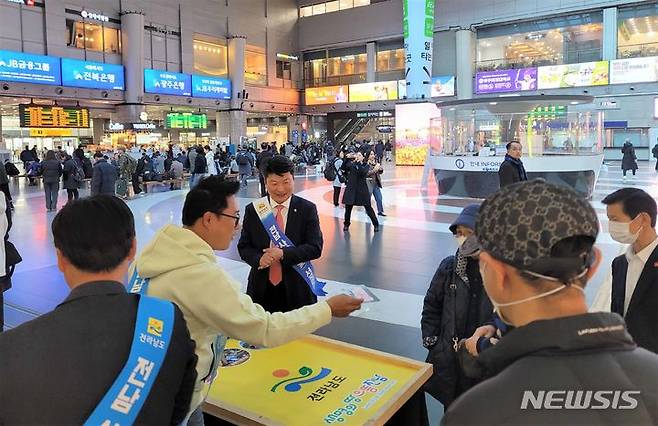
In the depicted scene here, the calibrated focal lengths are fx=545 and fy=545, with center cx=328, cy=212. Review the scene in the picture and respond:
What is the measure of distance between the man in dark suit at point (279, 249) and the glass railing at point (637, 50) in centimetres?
2911

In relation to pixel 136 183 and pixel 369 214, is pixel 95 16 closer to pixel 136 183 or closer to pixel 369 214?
pixel 136 183

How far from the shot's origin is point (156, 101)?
90.2ft

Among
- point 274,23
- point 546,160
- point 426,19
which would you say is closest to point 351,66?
point 274,23

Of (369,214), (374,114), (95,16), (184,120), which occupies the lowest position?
(369,214)

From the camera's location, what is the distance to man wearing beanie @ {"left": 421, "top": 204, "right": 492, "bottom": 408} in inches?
104

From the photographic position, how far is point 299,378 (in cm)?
226

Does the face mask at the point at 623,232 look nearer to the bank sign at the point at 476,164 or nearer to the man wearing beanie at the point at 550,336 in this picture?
the man wearing beanie at the point at 550,336

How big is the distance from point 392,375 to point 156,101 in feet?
90.2

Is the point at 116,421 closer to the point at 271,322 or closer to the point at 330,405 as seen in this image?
the point at 271,322

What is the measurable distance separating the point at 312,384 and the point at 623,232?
66.3 inches

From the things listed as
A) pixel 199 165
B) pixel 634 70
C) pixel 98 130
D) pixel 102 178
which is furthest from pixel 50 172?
pixel 634 70

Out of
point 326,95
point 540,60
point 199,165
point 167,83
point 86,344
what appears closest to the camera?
point 86,344

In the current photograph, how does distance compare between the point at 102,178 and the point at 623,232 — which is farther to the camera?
the point at 102,178

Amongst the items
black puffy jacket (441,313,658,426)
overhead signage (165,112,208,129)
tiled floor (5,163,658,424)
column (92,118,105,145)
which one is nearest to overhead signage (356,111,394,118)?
overhead signage (165,112,208,129)
